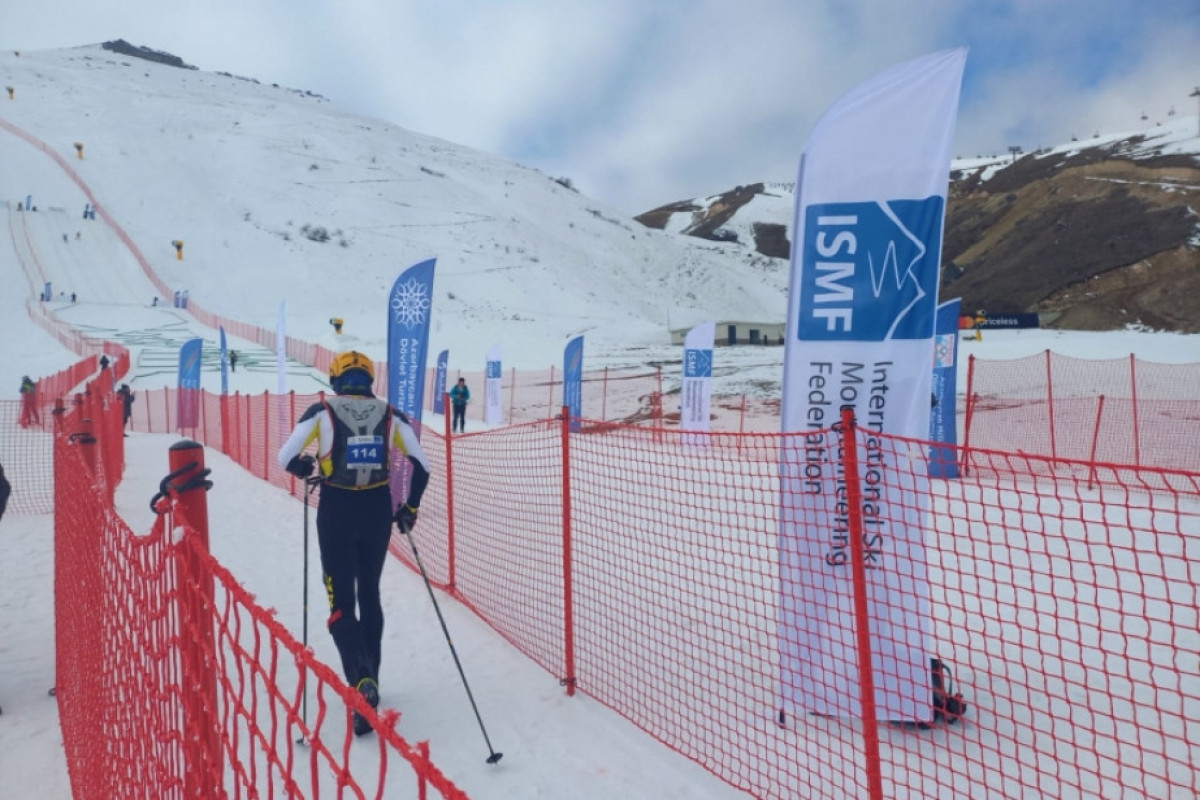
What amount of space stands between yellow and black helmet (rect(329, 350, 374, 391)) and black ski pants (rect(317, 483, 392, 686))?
61 cm

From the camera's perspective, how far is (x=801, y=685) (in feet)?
12.9

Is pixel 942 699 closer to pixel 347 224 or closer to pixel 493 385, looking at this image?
pixel 493 385

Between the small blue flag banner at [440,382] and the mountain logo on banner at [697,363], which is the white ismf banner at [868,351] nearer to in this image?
the mountain logo on banner at [697,363]

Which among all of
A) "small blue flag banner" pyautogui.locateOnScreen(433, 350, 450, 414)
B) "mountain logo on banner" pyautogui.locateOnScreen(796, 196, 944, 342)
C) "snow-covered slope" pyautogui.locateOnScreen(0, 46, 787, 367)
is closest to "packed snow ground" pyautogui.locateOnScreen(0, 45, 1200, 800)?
"snow-covered slope" pyautogui.locateOnScreen(0, 46, 787, 367)

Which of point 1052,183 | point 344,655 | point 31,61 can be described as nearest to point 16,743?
point 344,655

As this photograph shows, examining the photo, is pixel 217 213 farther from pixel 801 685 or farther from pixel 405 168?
pixel 801 685

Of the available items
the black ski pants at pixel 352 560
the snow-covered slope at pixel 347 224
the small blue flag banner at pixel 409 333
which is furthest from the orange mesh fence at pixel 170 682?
the snow-covered slope at pixel 347 224

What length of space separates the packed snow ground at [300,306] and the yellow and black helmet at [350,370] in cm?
200

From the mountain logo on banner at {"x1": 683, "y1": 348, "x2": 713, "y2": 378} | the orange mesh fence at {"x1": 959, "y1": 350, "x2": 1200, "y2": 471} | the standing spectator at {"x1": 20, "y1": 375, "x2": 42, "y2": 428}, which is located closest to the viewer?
the orange mesh fence at {"x1": 959, "y1": 350, "x2": 1200, "y2": 471}

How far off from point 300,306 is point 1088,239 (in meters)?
50.5

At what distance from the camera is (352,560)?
4129 millimetres

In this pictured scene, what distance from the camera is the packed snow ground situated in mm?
4145

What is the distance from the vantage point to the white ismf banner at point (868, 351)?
385 cm

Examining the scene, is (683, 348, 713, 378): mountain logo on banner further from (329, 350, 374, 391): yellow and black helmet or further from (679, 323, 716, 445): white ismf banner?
(329, 350, 374, 391): yellow and black helmet
